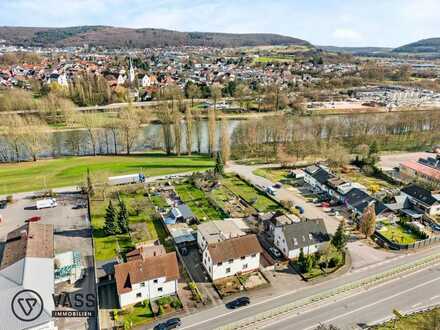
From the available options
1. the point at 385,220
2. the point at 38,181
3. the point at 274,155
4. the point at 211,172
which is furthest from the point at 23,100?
the point at 385,220

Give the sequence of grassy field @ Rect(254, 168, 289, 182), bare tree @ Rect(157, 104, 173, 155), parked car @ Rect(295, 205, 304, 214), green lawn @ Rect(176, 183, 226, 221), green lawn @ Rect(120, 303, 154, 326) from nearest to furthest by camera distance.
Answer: green lawn @ Rect(120, 303, 154, 326) < green lawn @ Rect(176, 183, 226, 221) < parked car @ Rect(295, 205, 304, 214) < grassy field @ Rect(254, 168, 289, 182) < bare tree @ Rect(157, 104, 173, 155)

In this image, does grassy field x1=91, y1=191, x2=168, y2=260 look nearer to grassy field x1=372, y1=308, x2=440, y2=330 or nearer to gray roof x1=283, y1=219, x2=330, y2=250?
gray roof x1=283, y1=219, x2=330, y2=250

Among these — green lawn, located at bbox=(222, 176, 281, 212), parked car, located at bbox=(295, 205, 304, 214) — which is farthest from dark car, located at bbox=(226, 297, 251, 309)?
parked car, located at bbox=(295, 205, 304, 214)

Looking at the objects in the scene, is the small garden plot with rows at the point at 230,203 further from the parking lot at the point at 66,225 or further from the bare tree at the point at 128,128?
the bare tree at the point at 128,128

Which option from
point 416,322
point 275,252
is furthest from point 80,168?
point 416,322

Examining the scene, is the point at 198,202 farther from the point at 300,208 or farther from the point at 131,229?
the point at 300,208
